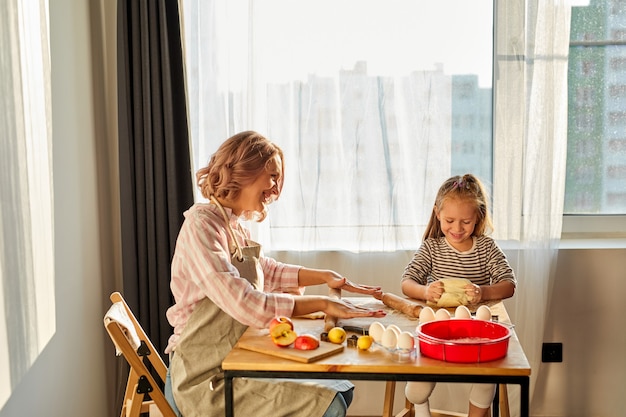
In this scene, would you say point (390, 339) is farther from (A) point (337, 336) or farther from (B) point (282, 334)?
(B) point (282, 334)

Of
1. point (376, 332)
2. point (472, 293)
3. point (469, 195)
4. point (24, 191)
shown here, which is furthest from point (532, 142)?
point (24, 191)

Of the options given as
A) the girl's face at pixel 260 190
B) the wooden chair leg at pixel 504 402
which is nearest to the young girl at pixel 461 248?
the wooden chair leg at pixel 504 402

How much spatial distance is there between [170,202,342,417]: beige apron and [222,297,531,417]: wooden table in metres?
0.13

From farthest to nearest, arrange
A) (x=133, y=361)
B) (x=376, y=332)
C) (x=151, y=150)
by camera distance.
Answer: (x=151, y=150) → (x=133, y=361) → (x=376, y=332)

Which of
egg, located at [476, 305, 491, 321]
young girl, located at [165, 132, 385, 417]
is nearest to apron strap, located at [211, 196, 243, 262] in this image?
young girl, located at [165, 132, 385, 417]

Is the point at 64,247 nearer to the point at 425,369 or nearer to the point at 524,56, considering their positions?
the point at 425,369

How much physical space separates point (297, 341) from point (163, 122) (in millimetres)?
1490

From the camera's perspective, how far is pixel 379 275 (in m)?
3.18

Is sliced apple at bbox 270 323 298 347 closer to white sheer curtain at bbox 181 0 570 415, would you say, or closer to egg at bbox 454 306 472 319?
egg at bbox 454 306 472 319

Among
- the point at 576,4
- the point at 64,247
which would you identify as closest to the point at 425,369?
the point at 64,247

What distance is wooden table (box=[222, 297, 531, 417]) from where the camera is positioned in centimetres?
166

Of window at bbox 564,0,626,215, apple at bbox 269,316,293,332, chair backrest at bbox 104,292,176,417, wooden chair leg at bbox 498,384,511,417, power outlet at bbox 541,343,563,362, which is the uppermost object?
window at bbox 564,0,626,215

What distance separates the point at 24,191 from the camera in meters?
2.23

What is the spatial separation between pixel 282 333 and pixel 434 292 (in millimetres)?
611
